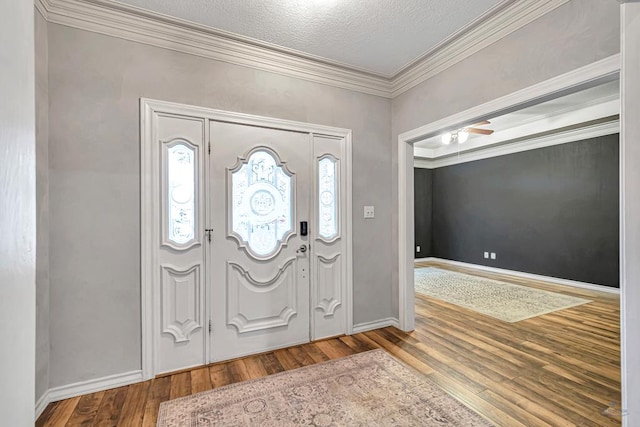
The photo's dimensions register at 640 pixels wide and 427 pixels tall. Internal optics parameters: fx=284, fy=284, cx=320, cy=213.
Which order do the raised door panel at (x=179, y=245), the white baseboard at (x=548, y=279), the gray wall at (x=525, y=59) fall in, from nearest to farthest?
the gray wall at (x=525, y=59) < the raised door panel at (x=179, y=245) < the white baseboard at (x=548, y=279)

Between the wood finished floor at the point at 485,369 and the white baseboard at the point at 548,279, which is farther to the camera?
the white baseboard at the point at 548,279

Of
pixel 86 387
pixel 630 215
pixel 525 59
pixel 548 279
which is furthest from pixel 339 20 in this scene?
pixel 548 279

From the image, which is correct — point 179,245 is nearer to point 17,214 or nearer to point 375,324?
point 17,214

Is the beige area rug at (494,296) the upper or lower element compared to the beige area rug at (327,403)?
lower

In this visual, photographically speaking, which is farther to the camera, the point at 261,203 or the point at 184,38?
the point at 261,203

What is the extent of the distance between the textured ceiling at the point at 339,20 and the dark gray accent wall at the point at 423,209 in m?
5.13

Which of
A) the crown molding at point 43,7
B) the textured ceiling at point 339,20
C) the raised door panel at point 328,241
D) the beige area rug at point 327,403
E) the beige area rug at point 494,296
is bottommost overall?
the beige area rug at point 494,296

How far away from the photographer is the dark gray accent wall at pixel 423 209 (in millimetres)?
7414

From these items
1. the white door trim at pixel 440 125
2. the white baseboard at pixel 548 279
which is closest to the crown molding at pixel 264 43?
the white door trim at pixel 440 125

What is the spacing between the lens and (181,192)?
7.52ft

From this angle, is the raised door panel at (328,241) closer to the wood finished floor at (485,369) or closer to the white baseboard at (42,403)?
the wood finished floor at (485,369)

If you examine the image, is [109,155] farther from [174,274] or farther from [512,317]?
[512,317]

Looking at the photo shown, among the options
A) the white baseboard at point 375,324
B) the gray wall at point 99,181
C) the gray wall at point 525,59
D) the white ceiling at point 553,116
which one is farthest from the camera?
the white ceiling at point 553,116

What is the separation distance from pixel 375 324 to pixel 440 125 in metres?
2.16
